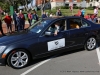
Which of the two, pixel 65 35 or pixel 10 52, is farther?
pixel 65 35

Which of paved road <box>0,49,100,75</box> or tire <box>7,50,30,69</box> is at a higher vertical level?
tire <box>7,50,30,69</box>

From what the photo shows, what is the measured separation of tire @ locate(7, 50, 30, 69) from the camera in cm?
495

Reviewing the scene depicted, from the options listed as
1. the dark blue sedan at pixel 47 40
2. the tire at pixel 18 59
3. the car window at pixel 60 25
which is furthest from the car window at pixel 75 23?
the tire at pixel 18 59

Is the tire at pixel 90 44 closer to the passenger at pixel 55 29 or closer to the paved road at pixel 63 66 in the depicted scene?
the paved road at pixel 63 66

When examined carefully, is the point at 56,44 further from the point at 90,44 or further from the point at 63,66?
the point at 90,44

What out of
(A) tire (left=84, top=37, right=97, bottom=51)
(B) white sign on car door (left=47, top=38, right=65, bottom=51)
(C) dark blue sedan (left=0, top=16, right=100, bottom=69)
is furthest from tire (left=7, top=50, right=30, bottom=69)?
(A) tire (left=84, top=37, right=97, bottom=51)

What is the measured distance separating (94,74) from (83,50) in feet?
7.28

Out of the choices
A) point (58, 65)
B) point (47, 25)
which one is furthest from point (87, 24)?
point (58, 65)

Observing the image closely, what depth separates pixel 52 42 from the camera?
5.59 meters

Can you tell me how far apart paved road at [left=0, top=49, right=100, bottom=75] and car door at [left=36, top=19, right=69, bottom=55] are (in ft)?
1.38

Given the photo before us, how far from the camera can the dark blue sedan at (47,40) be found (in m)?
4.98

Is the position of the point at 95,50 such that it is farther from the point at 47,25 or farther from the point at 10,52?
the point at 10,52

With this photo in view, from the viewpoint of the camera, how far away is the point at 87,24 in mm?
6547

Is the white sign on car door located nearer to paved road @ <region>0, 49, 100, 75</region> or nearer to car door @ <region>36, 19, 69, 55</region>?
car door @ <region>36, 19, 69, 55</region>
